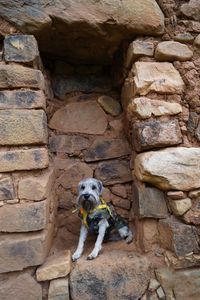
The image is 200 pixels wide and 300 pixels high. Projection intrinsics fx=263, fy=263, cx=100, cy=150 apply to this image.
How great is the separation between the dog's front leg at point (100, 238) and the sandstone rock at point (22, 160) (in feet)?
2.15

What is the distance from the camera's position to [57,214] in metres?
2.36

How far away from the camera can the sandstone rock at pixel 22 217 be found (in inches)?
69.6

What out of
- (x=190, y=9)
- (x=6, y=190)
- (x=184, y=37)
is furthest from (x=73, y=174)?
(x=190, y=9)

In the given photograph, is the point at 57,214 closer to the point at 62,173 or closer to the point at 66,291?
the point at 62,173

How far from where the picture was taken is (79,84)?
8.63ft

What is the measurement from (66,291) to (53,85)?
5.87ft

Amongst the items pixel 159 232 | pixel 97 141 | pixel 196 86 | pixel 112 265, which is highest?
pixel 196 86

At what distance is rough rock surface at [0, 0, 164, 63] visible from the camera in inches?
74.2

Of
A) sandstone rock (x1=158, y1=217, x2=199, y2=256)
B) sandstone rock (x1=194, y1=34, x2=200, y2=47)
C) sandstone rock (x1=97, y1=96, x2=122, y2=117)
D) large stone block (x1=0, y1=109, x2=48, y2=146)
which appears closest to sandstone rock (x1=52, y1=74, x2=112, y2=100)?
sandstone rock (x1=97, y1=96, x2=122, y2=117)

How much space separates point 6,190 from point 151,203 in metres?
1.04

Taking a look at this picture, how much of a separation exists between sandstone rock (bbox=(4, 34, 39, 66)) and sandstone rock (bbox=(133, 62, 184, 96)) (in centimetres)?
79

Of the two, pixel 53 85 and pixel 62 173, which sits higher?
pixel 53 85

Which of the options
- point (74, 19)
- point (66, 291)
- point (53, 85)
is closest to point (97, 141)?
point (53, 85)

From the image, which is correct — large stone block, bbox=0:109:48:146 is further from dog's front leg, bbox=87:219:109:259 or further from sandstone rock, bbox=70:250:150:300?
sandstone rock, bbox=70:250:150:300
